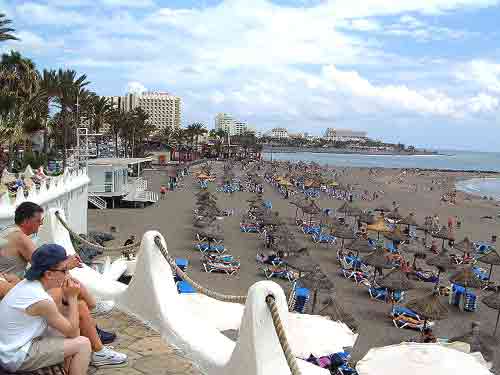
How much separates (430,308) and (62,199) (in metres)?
11.8

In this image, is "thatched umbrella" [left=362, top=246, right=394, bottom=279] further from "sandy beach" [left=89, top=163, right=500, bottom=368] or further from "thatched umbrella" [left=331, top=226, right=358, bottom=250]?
"thatched umbrella" [left=331, top=226, right=358, bottom=250]

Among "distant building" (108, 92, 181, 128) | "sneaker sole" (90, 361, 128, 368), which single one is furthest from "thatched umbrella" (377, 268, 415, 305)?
"distant building" (108, 92, 181, 128)

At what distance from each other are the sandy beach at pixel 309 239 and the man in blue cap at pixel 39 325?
29.4 ft

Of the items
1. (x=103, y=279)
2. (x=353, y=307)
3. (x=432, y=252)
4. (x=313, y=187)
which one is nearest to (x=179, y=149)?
(x=313, y=187)

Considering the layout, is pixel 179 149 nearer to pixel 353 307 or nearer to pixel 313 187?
pixel 313 187

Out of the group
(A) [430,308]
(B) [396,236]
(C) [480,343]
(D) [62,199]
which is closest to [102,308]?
(C) [480,343]

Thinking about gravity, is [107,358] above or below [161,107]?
below

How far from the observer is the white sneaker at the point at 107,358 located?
404 centimetres

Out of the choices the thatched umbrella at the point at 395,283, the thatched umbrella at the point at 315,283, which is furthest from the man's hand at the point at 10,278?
the thatched umbrella at the point at 395,283

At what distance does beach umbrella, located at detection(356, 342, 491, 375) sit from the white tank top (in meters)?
4.97

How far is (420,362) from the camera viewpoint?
6.63m

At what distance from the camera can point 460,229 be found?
3153cm

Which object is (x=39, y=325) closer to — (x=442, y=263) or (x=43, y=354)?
(x=43, y=354)

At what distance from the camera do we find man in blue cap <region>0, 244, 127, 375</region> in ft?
10.6
